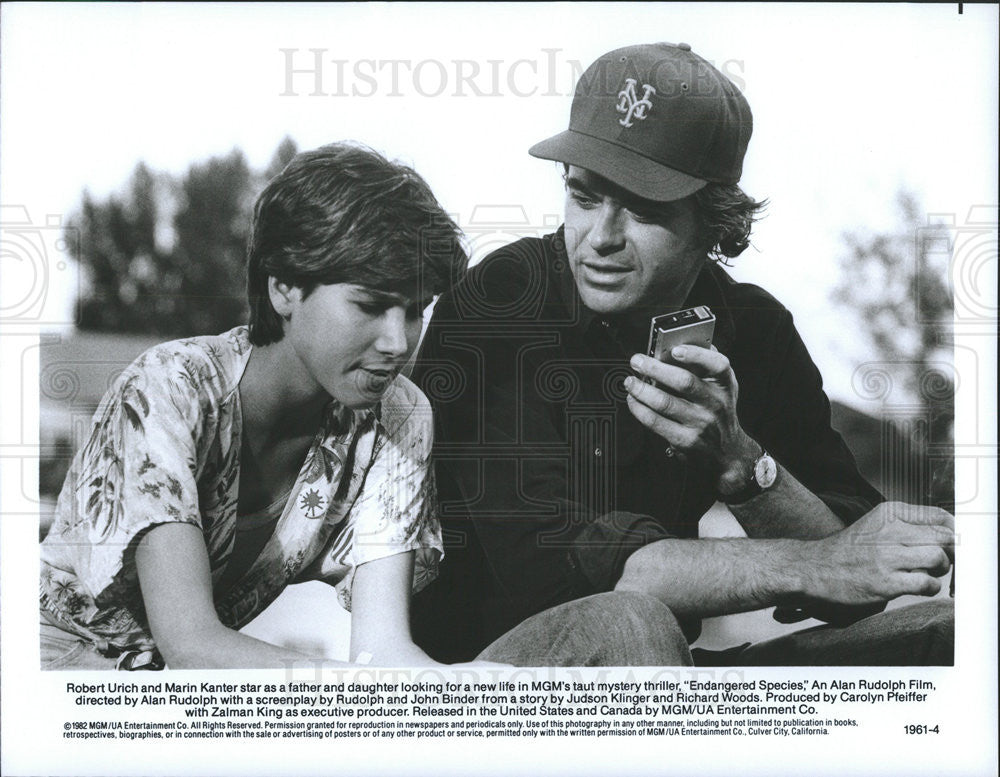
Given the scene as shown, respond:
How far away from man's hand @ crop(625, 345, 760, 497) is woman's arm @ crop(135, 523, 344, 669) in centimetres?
169

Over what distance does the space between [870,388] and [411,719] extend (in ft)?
7.36

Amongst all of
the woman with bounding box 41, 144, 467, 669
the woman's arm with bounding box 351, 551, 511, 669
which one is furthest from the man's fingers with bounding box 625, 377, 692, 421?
the woman's arm with bounding box 351, 551, 511, 669

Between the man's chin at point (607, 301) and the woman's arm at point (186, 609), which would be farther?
the man's chin at point (607, 301)

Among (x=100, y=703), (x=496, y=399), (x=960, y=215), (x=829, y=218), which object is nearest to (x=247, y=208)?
(x=496, y=399)

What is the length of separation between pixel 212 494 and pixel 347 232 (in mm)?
1115

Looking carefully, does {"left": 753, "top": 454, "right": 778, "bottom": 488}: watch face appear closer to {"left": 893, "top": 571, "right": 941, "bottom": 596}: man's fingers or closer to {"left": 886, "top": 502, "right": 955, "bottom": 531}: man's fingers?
{"left": 886, "top": 502, "right": 955, "bottom": 531}: man's fingers

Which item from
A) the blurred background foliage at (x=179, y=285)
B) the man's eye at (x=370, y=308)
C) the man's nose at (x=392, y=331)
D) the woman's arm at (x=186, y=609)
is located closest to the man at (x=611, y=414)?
the man's nose at (x=392, y=331)

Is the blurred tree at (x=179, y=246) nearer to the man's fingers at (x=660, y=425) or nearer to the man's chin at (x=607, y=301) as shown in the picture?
the man's chin at (x=607, y=301)

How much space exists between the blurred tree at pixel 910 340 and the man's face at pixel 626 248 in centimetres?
69

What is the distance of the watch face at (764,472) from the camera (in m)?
4.21

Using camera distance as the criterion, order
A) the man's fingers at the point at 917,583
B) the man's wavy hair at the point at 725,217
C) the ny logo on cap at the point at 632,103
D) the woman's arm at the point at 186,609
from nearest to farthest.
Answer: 1. the woman's arm at the point at 186,609
2. the ny logo on cap at the point at 632,103
3. the man's wavy hair at the point at 725,217
4. the man's fingers at the point at 917,583

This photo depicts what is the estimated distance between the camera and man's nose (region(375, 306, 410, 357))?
13.4ft

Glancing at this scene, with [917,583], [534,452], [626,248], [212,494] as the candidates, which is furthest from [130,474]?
[917,583]
